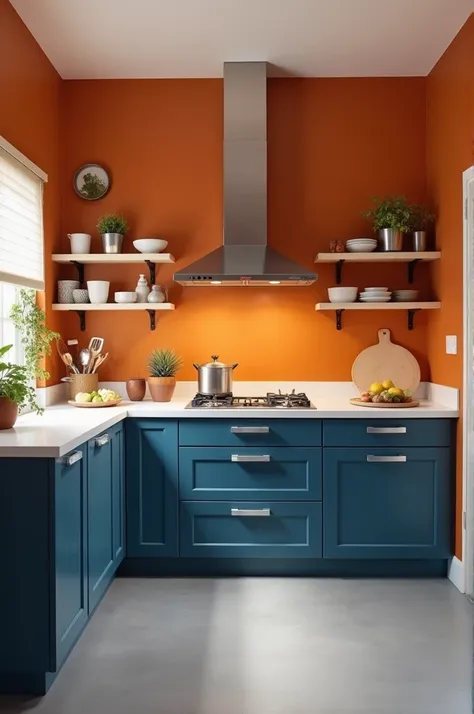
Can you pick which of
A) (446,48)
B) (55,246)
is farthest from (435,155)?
(55,246)

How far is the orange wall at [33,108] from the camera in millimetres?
3055

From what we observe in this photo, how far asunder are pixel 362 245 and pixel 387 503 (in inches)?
57.2

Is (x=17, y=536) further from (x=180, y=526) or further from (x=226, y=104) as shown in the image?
(x=226, y=104)

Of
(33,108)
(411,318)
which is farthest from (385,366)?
(33,108)

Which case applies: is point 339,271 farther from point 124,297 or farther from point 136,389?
point 136,389

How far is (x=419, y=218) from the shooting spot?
3820 millimetres

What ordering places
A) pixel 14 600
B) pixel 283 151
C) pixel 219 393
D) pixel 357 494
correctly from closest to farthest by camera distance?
pixel 14 600 → pixel 357 494 → pixel 219 393 → pixel 283 151

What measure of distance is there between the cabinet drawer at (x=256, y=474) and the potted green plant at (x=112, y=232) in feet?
4.21

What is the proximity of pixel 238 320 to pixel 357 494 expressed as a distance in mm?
1288

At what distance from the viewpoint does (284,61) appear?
3756mm

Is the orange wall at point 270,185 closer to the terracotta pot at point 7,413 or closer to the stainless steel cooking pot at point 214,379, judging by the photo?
the stainless steel cooking pot at point 214,379

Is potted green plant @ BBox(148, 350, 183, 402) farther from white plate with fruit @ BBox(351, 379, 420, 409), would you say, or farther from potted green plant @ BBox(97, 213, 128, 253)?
white plate with fruit @ BBox(351, 379, 420, 409)

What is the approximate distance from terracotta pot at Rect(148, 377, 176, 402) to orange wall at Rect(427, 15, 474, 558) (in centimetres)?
155

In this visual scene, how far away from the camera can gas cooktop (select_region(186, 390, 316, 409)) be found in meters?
3.47
